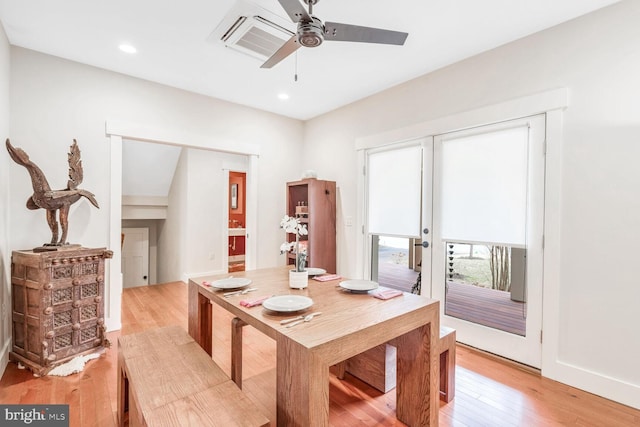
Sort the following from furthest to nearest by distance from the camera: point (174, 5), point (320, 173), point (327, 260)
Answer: point (320, 173), point (327, 260), point (174, 5)

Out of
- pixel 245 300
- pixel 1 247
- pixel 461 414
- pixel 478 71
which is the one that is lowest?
pixel 461 414

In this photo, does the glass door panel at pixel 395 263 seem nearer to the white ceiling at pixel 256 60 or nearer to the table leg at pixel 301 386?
the white ceiling at pixel 256 60

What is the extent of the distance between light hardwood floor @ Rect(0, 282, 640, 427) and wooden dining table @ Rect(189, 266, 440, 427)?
329 mm

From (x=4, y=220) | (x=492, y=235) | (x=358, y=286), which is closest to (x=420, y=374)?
(x=358, y=286)

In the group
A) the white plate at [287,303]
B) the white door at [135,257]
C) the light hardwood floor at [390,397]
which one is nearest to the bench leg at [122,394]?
the light hardwood floor at [390,397]

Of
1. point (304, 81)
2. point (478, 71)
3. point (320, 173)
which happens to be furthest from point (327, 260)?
point (478, 71)

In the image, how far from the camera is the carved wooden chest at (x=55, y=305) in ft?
7.53

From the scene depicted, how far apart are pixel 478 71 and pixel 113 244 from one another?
12.9 feet

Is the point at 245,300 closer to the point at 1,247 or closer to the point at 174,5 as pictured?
the point at 174,5

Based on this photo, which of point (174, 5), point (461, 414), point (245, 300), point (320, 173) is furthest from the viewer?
point (320, 173)

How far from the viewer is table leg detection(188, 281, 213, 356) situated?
196 centimetres

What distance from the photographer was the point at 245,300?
1615 mm

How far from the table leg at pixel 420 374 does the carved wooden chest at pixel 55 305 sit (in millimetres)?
2580

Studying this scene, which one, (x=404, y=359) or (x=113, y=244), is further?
(x=113, y=244)
